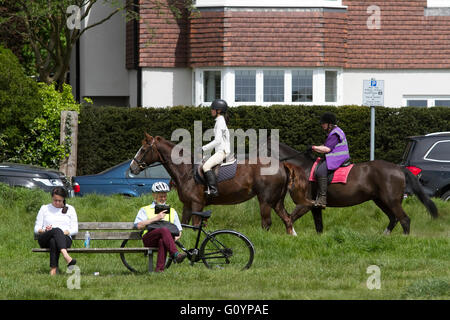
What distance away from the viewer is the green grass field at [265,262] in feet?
36.7

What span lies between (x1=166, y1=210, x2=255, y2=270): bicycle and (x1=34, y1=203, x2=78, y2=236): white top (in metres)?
1.43

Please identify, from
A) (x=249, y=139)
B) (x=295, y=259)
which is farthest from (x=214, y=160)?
(x=249, y=139)

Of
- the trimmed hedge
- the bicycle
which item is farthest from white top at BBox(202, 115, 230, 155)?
the trimmed hedge

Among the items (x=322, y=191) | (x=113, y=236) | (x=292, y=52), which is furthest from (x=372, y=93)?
(x=113, y=236)

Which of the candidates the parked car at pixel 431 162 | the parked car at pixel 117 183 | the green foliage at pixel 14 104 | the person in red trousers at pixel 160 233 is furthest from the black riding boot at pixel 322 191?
the green foliage at pixel 14 104

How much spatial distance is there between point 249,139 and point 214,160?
968cm

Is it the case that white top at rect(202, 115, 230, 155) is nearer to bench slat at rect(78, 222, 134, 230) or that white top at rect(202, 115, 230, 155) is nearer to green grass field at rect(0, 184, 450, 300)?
green grass field at rect(0, 184, 450, 300)

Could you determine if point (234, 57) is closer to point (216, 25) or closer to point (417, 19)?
point (216, 25)

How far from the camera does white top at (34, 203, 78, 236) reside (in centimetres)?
1330

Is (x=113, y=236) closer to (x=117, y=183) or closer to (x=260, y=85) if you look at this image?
(x=117, y=183)

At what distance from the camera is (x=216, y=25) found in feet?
94.4

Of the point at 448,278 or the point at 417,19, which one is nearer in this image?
the point at 448,278

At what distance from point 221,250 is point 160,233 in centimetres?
90

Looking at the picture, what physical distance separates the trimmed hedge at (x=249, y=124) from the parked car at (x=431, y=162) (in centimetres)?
612
